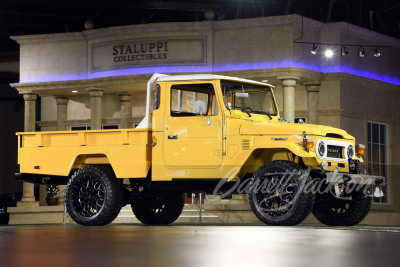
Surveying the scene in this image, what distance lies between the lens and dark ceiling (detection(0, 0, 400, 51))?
26594 mm

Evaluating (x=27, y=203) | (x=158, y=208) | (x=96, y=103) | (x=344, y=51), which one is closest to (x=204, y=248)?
(x=158, y=208)

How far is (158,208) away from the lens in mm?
14180

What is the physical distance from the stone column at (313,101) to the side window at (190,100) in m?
10.8

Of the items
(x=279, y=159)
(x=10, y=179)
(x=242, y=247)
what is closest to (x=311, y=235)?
(x=242, y=247)

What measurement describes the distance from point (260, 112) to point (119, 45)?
11.9 m

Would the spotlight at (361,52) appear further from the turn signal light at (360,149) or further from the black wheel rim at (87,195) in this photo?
the black wheel rim at (87,195)

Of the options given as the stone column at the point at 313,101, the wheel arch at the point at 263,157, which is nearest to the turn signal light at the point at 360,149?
the wheel arch at the point at 263,157

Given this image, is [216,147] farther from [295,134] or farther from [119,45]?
[119,45]

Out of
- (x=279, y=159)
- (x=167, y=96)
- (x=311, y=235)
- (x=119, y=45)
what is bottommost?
(x=311, y=235)

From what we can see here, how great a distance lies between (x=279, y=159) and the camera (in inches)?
481

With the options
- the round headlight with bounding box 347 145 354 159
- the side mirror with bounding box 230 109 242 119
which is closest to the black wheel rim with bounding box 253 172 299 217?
the side mirror with bounding box 230 109 242 119

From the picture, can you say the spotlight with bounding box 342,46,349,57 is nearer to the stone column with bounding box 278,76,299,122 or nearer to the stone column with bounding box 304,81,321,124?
the stone column with bounding box 304,81,321,124

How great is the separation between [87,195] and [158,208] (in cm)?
162

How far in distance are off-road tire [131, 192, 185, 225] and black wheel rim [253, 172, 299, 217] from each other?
2673 millimetres
